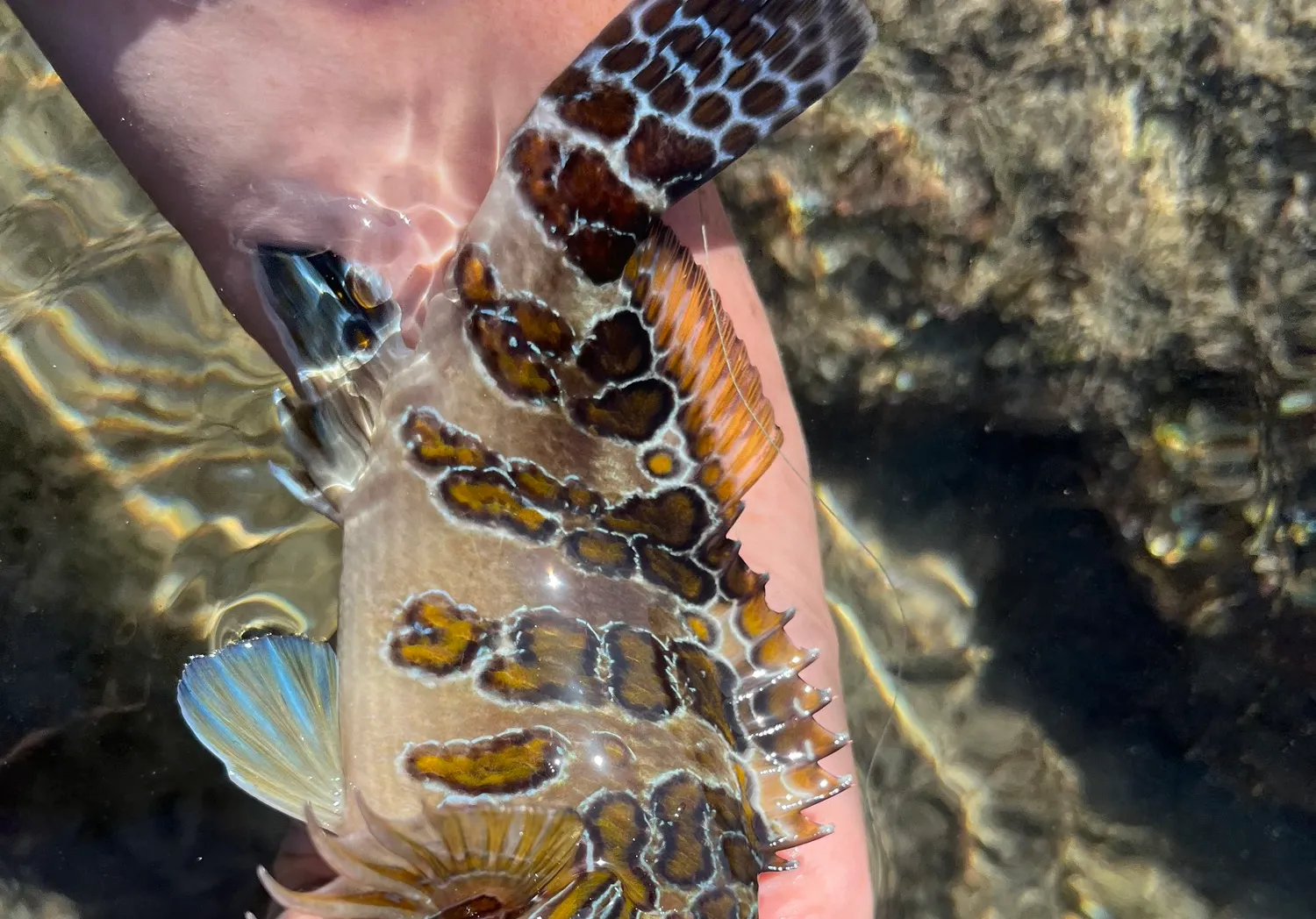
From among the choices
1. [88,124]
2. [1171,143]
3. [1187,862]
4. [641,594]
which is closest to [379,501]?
[641,594]

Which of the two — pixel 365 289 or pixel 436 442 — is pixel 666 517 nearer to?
pixel 436 442

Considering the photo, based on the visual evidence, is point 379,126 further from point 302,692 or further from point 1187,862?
point 1187,862

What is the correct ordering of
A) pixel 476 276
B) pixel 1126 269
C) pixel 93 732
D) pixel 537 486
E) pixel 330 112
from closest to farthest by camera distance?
pixel 476 276 → pixel 537 486 → pixel 330 112 → pixel 1126 269 → pixel 93 732

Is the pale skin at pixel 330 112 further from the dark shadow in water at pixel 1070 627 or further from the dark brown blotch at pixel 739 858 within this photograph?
the dark shadow in water at pixel 1070 627

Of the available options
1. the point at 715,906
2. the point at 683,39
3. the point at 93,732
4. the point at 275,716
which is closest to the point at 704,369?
the point at 683,39

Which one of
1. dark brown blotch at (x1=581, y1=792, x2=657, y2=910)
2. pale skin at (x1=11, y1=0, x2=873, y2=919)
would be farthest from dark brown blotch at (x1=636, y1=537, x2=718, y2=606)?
pale skin at (x1=11, y1=0, x2=873, y2=919)

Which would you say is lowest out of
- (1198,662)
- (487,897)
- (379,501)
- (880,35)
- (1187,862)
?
(1187,862)
